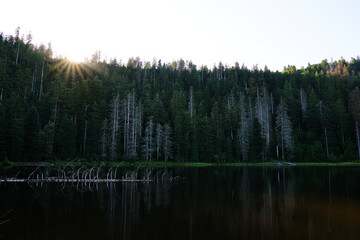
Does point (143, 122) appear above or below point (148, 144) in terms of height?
above

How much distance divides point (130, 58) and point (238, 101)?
7361 cm

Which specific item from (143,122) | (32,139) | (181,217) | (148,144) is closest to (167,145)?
(148,144)

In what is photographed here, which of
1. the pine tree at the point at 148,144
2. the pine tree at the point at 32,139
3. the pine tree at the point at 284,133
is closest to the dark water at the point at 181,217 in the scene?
the pine tree at the point at 32,139

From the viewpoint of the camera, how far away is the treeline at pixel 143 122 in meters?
55.1

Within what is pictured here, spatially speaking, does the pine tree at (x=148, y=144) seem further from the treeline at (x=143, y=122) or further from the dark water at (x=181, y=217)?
the dark water at (x=181, y=217)

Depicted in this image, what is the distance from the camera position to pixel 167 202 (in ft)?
49.1

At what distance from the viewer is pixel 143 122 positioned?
7569cm

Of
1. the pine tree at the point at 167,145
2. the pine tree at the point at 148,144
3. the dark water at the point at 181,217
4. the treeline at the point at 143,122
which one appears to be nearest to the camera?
the dark water at the point at 181,217

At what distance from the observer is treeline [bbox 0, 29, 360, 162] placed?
181 feet

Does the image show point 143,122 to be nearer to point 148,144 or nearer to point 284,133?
point 148,144

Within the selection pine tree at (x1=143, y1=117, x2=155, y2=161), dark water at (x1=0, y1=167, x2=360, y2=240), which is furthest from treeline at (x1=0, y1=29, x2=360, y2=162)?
dark water at (x1=0, y1=167, x2=360, y2=240)

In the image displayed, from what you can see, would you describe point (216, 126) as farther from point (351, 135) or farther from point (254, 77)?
point (254, 77)

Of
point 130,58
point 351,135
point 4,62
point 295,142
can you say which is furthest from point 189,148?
point 130,58

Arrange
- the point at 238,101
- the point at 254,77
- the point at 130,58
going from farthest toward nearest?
1. the point at 130,58
2. the point at 254,77
3. the point at 238,101
